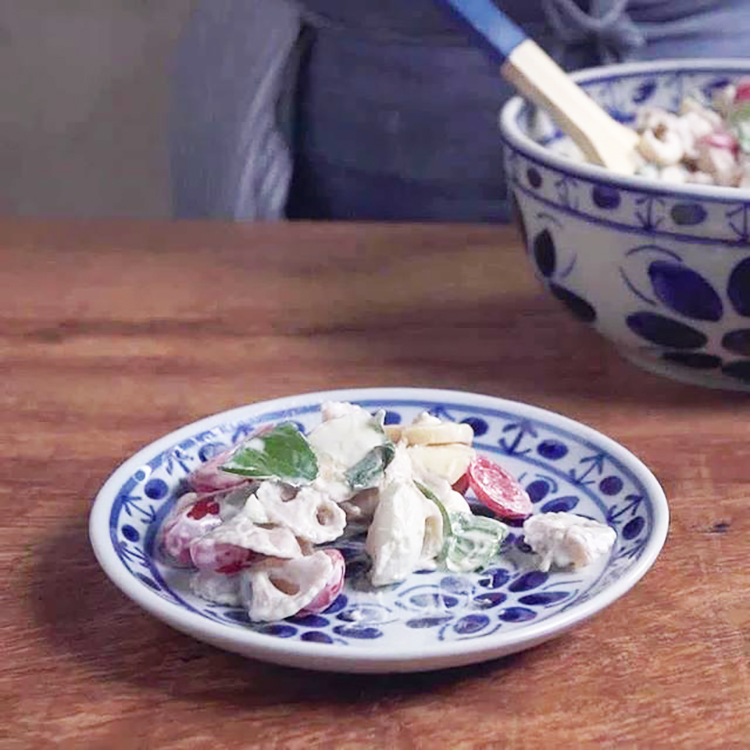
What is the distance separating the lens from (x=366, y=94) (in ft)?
3.34

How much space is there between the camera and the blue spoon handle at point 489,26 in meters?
0.68

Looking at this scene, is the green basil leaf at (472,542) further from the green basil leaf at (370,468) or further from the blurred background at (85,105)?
the blurred background at (85,105)

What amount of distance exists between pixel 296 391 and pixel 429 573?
0.20 meters

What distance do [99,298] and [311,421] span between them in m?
0.25

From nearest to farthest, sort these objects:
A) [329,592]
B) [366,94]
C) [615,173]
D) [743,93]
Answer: [329,592] → [615,173] → [743,93] → [366,94]

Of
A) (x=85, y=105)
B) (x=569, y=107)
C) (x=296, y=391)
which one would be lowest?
(x=85, y=105)

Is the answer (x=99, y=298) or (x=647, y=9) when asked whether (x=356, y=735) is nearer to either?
(x=99, y=298)

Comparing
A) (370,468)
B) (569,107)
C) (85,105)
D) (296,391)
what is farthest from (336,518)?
(85,105)

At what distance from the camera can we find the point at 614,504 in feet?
1.62

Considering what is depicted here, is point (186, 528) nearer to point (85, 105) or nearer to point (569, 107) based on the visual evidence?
point (569, 107)

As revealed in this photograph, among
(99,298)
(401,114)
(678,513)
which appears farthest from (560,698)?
(401,114)

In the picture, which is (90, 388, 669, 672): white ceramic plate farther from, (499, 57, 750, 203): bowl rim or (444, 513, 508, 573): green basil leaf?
(499, 57, 750, 203): bowl rim

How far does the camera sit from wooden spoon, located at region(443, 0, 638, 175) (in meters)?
0.67

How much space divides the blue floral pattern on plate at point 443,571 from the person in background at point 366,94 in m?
0.48
